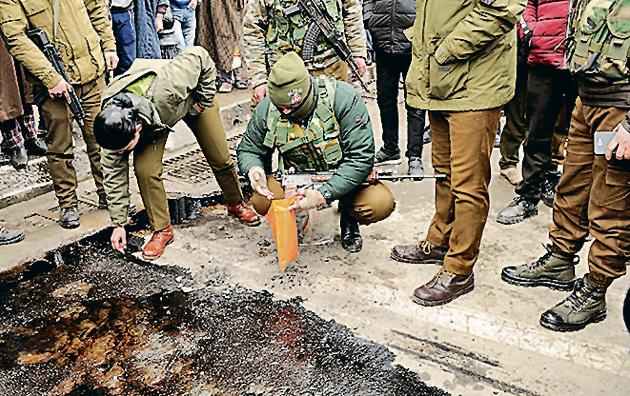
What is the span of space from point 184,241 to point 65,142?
1.10 meters

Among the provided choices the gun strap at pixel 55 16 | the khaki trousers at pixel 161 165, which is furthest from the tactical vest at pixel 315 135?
the gun strap at pixel 55 16

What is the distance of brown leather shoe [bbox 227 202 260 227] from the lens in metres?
4.47

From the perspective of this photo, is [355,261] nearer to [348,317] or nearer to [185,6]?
[348,317]

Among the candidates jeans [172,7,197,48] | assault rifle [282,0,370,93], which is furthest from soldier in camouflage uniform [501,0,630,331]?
jeans [172,7,197,48]

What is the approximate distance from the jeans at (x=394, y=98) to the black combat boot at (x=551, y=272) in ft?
5.49

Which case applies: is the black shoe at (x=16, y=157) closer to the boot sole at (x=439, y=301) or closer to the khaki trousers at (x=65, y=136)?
the khaki trousers at (x=65, y=136)

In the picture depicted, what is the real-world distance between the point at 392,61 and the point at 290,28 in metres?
0.87

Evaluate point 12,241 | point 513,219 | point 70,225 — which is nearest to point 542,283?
point 513,219

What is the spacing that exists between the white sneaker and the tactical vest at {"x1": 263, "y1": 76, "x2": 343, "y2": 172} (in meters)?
1.70

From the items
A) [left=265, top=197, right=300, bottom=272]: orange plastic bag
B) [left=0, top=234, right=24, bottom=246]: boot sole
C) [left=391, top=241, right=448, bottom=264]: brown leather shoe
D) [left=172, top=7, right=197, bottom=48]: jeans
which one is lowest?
[left=391, top=241, right=448, bottom=264]: brown leather shoe

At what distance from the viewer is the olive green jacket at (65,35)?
4039 millimetres

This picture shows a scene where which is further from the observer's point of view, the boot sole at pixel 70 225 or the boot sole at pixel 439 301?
the boot sole at pixel 70 225

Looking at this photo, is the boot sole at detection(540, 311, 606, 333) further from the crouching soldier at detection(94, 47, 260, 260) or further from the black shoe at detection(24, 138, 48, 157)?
the black shoe at detection(24, 138, 48, 157)

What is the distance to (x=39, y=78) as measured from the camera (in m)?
4.10
